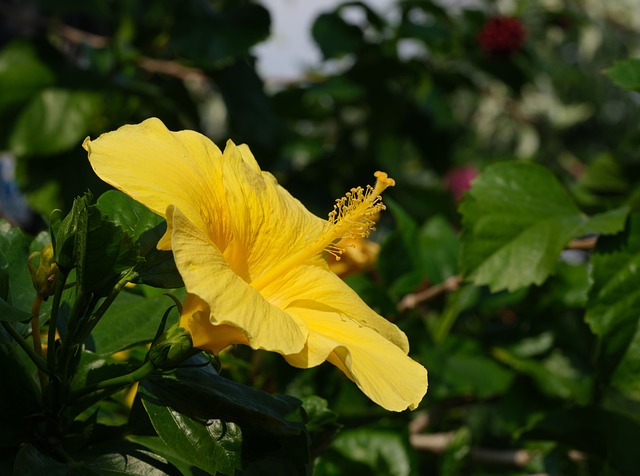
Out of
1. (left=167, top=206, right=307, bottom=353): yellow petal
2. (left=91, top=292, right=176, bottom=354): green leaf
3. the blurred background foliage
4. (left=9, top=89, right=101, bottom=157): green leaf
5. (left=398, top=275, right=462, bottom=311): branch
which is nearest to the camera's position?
(left=167, top=206, right=307, bottom=353): yellow petal

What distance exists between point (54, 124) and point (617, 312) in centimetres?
136

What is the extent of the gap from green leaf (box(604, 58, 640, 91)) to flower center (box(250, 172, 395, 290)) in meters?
0.43

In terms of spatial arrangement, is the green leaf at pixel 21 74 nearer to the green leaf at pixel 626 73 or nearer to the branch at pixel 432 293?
the branch at pixel 432 293

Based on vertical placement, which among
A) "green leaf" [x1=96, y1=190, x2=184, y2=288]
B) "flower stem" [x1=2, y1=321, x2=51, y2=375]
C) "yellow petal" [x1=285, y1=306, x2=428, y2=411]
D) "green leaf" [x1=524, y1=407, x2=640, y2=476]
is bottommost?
"green leaf" [x1=524, y1=407, x2=640, y2=476]

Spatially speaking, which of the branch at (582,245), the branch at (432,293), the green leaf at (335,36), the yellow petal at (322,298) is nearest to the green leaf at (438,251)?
the branch at (432,293)

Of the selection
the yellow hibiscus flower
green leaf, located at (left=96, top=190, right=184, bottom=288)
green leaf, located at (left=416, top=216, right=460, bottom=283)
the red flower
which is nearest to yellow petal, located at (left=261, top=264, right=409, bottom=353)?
the yellow hibiscus flower

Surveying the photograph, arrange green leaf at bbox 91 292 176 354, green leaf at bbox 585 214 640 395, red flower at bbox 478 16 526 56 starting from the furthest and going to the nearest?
red flower at bbox 478 16 526 56, green leaf at bbox 585 214 640 395, green leaf at bbox 91 292 176 354

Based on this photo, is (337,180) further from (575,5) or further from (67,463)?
(575,5)

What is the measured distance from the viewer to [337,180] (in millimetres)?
2225

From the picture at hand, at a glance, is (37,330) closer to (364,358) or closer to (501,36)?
(364,358)

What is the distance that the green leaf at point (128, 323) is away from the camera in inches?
32.9

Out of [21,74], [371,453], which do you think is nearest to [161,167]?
[371,453]

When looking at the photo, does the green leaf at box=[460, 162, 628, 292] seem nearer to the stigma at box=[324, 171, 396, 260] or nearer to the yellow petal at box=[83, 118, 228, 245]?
the stigma at box=[324, 171, 396, 260]

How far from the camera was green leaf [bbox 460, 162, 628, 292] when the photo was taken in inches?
46.6
